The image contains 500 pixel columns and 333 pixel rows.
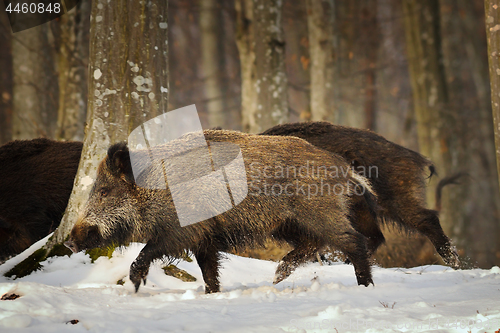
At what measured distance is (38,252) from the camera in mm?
→ 4668

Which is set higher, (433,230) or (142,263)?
(142,263)

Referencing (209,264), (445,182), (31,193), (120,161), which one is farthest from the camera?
(445,182)

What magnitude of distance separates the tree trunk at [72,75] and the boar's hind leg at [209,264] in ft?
21.7

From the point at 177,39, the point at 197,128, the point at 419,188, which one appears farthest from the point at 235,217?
the point at 177,39

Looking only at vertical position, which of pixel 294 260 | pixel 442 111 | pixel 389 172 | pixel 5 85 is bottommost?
pixel 294 260

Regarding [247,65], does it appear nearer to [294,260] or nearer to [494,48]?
[494,48]

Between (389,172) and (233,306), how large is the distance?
304 cm

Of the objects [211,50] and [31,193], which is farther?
[211,50]

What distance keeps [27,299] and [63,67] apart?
367 inches

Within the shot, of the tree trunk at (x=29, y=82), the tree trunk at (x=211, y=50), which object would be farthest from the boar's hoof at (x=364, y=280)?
the tree trunk at (x=211, y=50)

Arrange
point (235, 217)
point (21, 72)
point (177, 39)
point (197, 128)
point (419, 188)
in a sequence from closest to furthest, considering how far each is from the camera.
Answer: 1. point (235, 217)
2. point (197, 128)
3. point (419, 188)
4. point (21, 72)
5. point (177, 39)

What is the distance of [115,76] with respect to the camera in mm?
4910

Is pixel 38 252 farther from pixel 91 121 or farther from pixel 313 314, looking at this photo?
pixel 313 314

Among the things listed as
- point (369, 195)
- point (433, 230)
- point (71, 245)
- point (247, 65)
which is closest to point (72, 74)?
point (247, 65)
